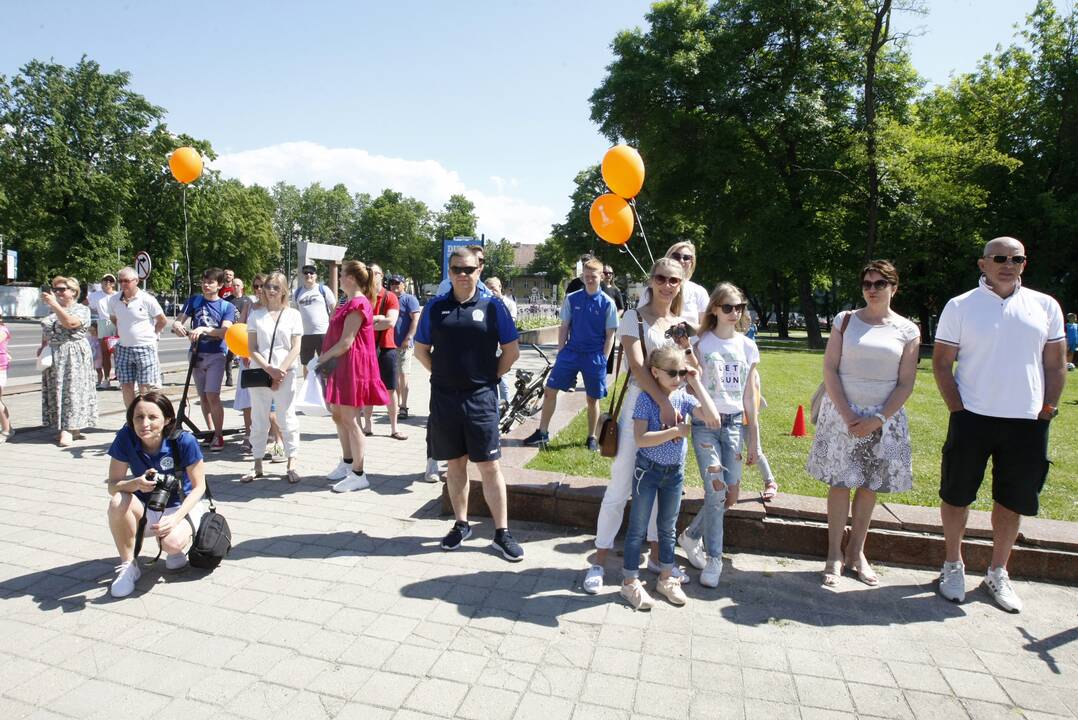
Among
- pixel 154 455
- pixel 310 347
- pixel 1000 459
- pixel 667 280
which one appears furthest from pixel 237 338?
pixel 1000 459

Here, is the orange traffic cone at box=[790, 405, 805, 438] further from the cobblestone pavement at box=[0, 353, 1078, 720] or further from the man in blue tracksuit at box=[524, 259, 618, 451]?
the cobblestone pavement at box=[0, 353, 1078, 720]

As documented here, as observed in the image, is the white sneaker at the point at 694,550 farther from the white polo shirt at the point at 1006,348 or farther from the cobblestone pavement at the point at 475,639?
the white polo shirt at the point at 1006,348

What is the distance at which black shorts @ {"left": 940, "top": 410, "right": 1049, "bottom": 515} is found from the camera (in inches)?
138

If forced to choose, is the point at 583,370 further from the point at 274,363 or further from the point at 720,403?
the point at 274,363

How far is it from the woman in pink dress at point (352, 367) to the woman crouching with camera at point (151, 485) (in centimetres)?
160

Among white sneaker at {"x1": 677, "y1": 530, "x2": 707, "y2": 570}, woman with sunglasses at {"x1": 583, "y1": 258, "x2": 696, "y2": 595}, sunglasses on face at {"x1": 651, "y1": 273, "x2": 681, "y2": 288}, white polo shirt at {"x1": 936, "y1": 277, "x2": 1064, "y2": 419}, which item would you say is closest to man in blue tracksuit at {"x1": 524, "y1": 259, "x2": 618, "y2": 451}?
white sneaker at {"x1": 677, "y1": 530, "x2": 707, "y2": 570}

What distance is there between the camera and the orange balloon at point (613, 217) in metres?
6.77

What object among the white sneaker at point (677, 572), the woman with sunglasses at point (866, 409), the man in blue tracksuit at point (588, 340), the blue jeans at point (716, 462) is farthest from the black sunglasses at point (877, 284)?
the man in blue tracksuit at point (588, 340)

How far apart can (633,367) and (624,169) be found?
3.27 m

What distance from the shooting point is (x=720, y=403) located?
3725 mm

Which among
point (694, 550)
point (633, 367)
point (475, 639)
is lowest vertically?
point (475, 639)

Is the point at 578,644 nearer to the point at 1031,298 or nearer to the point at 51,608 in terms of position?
the point at 51,608

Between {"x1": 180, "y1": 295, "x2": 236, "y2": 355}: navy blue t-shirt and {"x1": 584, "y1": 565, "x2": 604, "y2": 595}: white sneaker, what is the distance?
507 cm

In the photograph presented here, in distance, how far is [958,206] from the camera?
2517 centimetres
